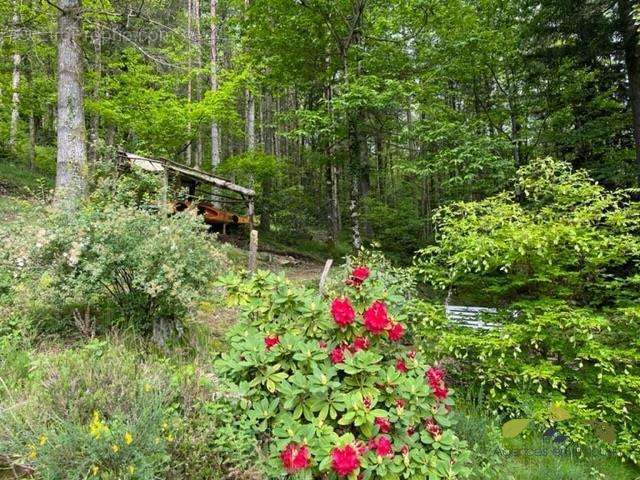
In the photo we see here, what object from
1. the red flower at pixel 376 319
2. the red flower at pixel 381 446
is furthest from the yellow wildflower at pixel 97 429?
the red flower at pixel 376 319

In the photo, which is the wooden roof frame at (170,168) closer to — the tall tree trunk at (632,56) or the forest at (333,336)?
the forest at (333,336)

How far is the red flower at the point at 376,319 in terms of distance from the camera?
2.43 m

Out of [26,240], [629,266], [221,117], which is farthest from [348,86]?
[26,240]

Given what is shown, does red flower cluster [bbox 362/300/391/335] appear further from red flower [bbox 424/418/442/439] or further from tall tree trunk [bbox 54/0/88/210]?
tall tree trunk [bbox 54/0/88/210]

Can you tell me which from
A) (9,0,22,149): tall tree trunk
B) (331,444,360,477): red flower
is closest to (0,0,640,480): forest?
(331,444,360,477): red flower


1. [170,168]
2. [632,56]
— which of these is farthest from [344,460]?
[632,56]

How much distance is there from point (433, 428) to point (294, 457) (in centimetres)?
86

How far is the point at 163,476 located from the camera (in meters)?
2.03

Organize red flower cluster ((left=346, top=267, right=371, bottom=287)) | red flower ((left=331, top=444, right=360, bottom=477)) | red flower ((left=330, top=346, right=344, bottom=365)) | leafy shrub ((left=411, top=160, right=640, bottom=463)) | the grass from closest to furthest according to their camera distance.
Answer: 1. red flower ((left=331, top=444, right=360, bottom=477))
2. red flower ((left=330, top=346, right=344, bottom=365))
3. red flower cluster ((left=346, top=267, right=371, bottom=287))
4. the grass
5. leafy shrub ((left=411, top=160, right=640, bottom=463))

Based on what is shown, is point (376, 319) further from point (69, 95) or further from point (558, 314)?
point (69, 95)

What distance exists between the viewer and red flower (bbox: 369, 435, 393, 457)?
217 cm

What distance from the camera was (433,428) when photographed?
2428mm

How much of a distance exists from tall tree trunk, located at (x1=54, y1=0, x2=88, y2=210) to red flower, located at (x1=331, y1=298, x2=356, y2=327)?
5.15 metres

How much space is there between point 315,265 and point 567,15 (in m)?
7.89
